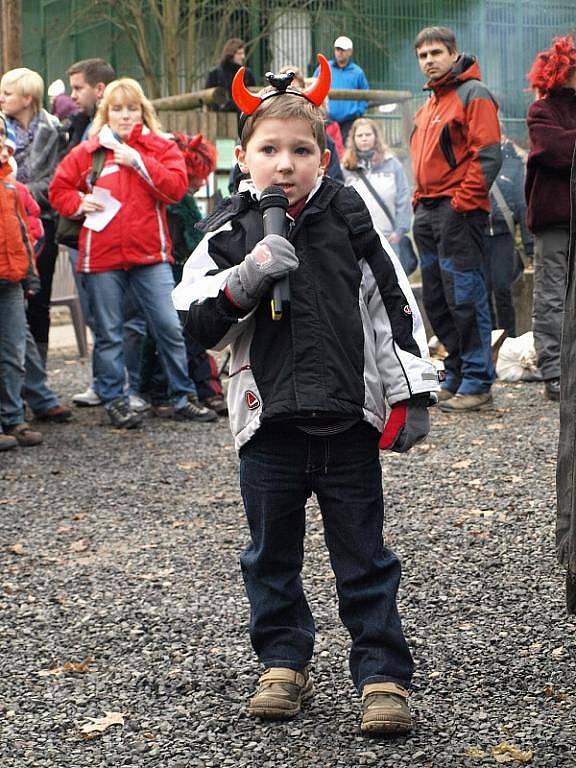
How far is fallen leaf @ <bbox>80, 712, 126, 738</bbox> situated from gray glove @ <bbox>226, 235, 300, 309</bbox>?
4.13ft

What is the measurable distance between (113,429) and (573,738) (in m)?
5.66

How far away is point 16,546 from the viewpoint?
5.79 metres

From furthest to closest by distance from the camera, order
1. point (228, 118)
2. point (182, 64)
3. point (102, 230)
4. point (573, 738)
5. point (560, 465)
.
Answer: point (182, 64)
point (228, 118)
point (102, 230)
point (573, 738)
point (560, 465)

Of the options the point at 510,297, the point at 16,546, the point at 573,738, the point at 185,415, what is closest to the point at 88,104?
the point at 185,415

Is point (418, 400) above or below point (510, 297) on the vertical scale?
above

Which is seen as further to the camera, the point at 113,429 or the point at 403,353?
the point at 113,429

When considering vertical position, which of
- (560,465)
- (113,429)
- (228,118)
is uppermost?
(228,118)

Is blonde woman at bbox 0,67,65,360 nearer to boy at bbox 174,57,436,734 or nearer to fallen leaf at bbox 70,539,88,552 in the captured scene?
fallen leaf at bbox 70,539,88,552

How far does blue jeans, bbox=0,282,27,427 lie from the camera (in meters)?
8.01

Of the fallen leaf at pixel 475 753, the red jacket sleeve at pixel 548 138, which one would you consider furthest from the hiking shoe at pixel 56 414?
the fallen leaf at pixel 475 753

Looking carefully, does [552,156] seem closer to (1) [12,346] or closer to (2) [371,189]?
(2) [371,189]

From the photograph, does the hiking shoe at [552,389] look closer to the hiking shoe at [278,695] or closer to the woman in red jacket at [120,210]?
the woman in red jacket at [120,210]

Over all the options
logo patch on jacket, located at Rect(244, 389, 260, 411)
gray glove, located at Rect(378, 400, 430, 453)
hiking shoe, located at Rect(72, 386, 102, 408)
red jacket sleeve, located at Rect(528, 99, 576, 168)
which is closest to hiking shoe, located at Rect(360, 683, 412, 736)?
gray glove, located at Rect(378, 400, 430, 453)

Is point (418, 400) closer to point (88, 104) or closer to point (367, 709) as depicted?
point (367, 709)
